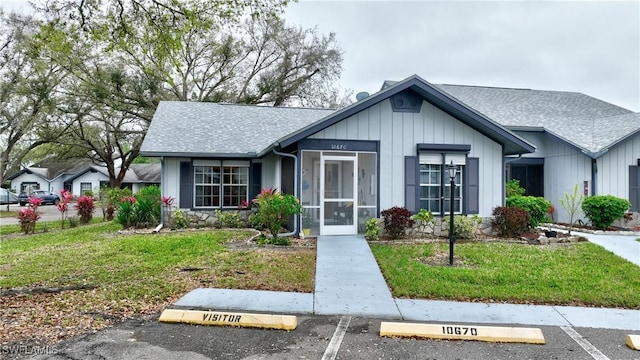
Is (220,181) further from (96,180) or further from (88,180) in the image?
(88,180)

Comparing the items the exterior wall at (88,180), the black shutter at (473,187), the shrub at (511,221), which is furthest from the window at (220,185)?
the exterior wall at (88,180)

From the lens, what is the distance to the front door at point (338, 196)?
10398mm

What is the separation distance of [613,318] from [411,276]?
2.74m

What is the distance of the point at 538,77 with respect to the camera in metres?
29.7

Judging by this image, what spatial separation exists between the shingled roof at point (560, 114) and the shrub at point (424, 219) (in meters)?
6.36

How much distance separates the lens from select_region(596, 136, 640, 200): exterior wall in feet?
41.8

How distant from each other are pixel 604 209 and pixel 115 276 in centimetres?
1306

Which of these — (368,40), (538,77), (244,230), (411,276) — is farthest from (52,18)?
(538,77)

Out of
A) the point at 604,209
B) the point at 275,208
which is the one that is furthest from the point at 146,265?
the point at 604,209

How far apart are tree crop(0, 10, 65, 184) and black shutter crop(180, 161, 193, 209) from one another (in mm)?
16602

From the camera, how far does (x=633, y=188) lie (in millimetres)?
12812

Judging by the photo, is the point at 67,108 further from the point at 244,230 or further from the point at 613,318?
the point at 613,318

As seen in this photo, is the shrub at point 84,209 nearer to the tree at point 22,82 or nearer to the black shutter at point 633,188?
the tree at point 22,82

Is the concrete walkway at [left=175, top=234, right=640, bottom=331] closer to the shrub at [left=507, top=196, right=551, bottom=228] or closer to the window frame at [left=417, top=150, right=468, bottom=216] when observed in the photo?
the window frame at [left=417, top=150, right=468, bottom=216]
